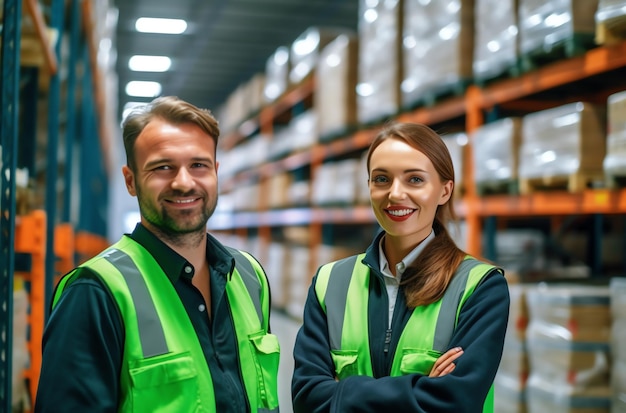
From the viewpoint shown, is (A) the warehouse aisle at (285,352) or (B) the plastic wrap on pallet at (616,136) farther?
(A) the warehouse aisle at (285,352)

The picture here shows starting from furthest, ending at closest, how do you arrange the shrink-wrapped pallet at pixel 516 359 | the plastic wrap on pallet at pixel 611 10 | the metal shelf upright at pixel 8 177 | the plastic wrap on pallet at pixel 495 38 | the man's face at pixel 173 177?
the plastic wrap on pallet at pixel 495 38 < the shrink-wrapped pallet at pixel 516 359 < the plastic wrap on pallet at pixel 611 10 < the metal shelf upright at pixel 8 177 < the man's face at pixel 173 177

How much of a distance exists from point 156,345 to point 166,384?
0.36 feet

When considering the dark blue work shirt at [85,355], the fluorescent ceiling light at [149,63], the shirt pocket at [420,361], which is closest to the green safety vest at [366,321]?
the shirt pocket at [420,361]

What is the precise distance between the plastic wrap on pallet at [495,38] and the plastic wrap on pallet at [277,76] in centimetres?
517

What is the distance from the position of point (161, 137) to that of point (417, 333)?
0.98 meters

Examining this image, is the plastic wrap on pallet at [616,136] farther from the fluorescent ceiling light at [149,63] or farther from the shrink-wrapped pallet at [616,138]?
the fluorescent ceiling light at [149,63]

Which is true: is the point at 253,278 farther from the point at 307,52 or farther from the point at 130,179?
the point at 307,52

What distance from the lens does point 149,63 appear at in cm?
1593

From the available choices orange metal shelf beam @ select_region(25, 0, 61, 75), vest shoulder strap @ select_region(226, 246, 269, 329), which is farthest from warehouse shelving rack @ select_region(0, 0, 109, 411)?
vest shoulder strap @ select_region(226, 246, 269, 329)

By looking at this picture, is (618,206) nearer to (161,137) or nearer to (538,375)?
(538,375)

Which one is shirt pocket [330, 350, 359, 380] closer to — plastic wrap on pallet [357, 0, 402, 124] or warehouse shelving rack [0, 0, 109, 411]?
warehouse shelving rack [0, 0, 109, 411]

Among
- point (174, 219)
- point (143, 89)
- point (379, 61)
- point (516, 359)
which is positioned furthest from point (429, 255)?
point (143, 89)

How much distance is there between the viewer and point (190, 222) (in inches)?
78.5

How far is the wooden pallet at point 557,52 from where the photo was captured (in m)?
3.85
